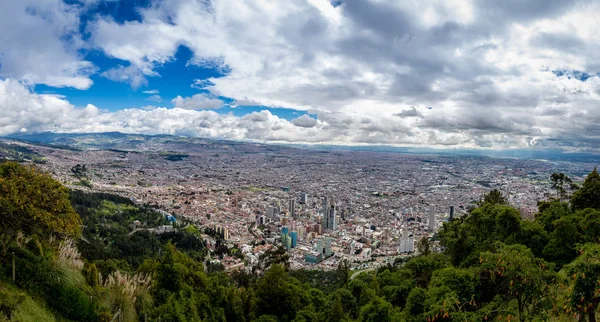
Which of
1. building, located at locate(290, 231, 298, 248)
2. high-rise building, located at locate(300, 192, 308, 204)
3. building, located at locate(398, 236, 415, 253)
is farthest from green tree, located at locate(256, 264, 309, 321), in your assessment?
high-rise building, located at locate(300, 192, 308, 204)

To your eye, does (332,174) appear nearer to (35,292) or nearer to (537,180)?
(537,180)

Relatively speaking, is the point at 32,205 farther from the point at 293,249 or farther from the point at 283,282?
the point at 293,249

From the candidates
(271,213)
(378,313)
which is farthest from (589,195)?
(271,213)

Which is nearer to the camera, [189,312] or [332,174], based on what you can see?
[189,312]

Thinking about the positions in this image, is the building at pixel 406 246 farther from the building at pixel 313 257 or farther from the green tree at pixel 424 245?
the green tree at pixel 424 245

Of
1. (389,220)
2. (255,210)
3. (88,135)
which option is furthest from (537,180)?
(88,135)
